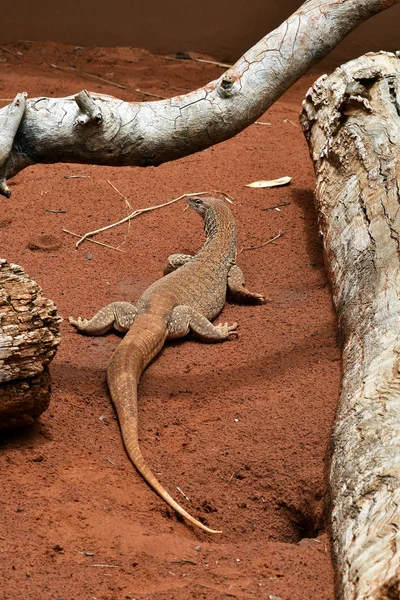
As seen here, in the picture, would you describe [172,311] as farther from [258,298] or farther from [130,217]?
[130,217]

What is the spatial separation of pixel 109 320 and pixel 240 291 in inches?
43.5

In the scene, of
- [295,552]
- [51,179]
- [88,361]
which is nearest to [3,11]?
[51,179]

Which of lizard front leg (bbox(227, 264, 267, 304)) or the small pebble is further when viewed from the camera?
the small pebble

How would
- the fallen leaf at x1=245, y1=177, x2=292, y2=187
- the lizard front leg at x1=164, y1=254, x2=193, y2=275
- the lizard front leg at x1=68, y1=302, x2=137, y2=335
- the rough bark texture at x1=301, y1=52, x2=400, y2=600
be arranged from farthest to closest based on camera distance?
the fallen leaf at x1=245, y1=177, x2=292, y2=187, the lizard front leg at x1=164, y1=254, x2=193, y2=275, the lizard front leg at x1=68, y1=302, x2=137, y2=335, the rough bark texture at x1=301, y1=52, x2=400, y2=600

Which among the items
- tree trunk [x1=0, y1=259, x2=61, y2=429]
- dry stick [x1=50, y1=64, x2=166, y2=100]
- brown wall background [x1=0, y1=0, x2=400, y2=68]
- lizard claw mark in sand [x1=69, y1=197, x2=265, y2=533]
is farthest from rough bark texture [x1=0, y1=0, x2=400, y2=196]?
brown wall background [x1=0, y1=0, x2=400, y2=68]

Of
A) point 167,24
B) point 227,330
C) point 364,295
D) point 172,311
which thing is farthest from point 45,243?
point 167,24

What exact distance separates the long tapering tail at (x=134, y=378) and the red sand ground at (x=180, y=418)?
0.22 ft

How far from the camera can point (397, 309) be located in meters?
4.35

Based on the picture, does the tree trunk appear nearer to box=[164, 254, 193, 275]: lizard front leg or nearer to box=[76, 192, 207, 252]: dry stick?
box=[164, 254, 193, 275]: lizard front leg

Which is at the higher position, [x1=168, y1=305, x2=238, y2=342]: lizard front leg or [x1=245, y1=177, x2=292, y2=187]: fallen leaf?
[x1=245, y1=177, x2=292, y2=187]: fallen leaf

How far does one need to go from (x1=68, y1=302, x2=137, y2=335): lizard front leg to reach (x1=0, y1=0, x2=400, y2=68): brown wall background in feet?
19.1

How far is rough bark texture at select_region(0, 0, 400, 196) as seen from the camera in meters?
4.29

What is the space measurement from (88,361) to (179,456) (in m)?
1.18

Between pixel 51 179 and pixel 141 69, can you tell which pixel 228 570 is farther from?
pixel 141 69
